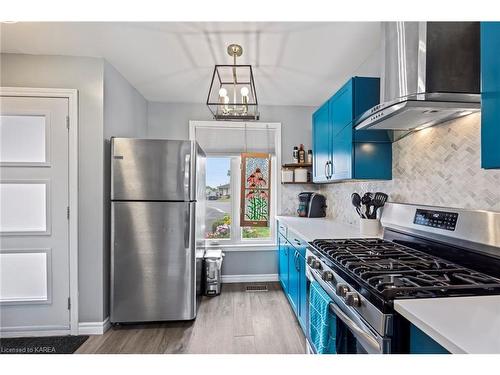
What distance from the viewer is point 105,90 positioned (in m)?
2.42

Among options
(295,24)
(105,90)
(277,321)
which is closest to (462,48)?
(295,24)

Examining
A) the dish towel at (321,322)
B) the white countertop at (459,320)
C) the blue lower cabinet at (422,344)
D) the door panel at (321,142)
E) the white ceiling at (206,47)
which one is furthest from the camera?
the door panel at (321,142)

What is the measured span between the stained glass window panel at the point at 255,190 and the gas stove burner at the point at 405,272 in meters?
1.84

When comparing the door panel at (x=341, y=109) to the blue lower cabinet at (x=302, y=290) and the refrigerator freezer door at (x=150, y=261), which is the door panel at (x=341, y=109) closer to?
the blue lower cabinet at (x=302, y=290)

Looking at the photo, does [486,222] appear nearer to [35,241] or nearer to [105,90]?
[105,90]

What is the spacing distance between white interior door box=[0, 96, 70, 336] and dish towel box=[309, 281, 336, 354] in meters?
2.14

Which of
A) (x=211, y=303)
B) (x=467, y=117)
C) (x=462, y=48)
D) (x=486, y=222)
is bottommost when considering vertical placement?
(x=211, y=303)

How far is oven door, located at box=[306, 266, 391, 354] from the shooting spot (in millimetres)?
966

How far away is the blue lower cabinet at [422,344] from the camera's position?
0.78 m

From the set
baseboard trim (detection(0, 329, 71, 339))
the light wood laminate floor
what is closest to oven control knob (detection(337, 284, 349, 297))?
the light wood laminate floor

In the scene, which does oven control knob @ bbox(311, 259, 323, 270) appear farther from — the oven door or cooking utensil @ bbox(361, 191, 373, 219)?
cooking utensil @ bbox(361, 191, 373, 219)

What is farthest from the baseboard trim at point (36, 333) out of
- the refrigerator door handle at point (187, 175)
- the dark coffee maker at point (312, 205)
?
the dark coffee maker at point (312, 205)

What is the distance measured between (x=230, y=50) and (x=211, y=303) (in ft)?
8.59

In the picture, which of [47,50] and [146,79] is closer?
[47,50]
